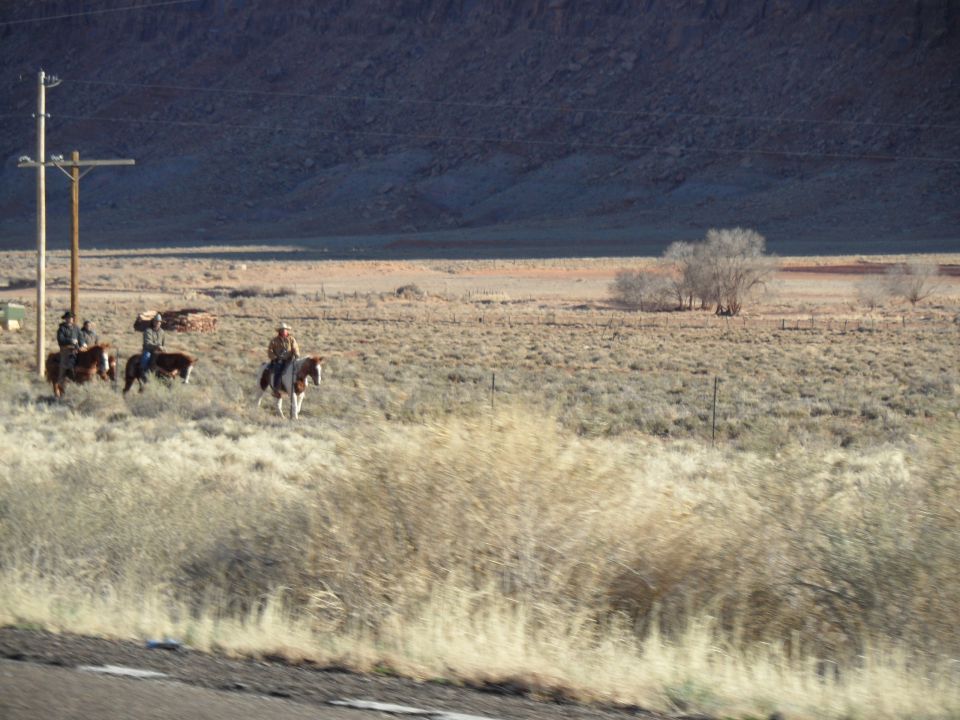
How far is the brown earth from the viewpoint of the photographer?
5.62 m

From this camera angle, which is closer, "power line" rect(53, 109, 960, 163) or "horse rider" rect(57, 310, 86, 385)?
"horse rider" rect(57, 310, 86, 385)

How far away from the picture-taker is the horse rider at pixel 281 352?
814 inches

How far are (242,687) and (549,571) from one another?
245 centimetres

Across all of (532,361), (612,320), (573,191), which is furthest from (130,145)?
(532,361)

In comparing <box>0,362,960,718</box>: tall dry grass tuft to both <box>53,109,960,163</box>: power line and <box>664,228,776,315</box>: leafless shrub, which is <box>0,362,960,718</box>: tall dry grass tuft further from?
<box>53,109,960,163</box>: power line

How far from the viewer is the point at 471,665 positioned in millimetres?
6473

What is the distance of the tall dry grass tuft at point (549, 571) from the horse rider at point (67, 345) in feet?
42.9

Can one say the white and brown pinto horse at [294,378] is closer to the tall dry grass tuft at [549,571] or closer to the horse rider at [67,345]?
the horse rider at [67,345]

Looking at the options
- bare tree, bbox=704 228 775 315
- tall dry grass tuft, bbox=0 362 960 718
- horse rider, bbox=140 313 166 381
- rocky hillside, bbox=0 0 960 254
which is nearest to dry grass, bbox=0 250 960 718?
tall dry grass tuft, bbox=0 362 960 718

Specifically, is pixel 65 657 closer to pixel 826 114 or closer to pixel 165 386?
pixel 165 386

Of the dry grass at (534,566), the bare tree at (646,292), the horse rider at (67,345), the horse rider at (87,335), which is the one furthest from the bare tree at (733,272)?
the dry grass at (534,566)

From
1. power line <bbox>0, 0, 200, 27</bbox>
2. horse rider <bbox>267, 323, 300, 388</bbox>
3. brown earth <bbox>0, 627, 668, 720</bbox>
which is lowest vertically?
brown earth <bbox>0, 627, 668, 720</bbox>

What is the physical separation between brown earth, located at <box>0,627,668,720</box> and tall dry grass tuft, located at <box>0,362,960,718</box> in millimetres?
217

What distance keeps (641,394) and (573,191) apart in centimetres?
8423
